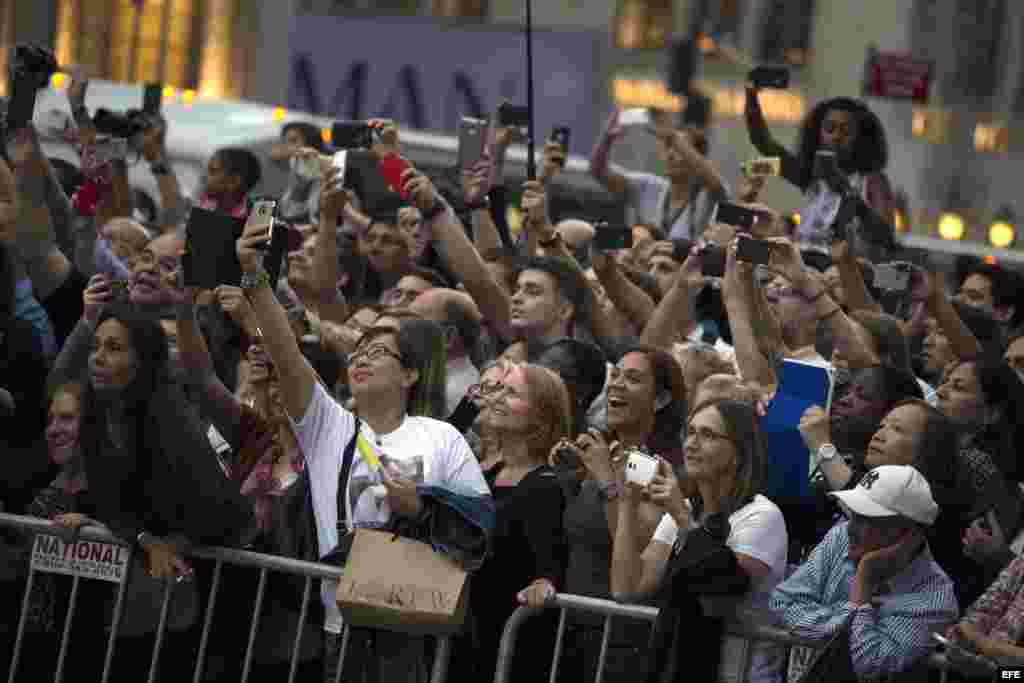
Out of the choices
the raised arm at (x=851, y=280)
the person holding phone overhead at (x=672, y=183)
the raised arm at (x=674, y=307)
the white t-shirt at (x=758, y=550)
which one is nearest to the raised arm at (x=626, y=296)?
the raised arm at (x=674, y=307)

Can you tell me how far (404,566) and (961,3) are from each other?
30.6 m

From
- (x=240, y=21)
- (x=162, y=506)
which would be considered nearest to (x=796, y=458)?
(x=162, y=506)

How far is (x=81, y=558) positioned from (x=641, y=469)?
198cm

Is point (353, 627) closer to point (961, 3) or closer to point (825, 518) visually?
point (825, 518)

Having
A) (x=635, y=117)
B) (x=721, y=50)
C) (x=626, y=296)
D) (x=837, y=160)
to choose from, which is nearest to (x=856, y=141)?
(x=837, y=160)

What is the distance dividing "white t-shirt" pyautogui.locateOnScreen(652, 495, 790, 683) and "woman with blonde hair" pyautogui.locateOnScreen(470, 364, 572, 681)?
374mm

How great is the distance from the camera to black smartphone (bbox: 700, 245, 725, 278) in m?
9.40

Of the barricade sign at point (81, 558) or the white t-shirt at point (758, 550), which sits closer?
the white t-shirt at point (758, 550)

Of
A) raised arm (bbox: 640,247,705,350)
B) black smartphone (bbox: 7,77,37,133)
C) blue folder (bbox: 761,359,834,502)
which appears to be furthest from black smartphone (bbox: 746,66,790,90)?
black smartphone (bbox: 7,77,37,133)

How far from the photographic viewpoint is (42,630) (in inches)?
320

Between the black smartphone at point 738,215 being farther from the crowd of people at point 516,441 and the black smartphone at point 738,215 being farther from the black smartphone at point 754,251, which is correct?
the black smartphone at point 754,251

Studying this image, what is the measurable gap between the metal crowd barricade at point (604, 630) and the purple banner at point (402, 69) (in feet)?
62.8

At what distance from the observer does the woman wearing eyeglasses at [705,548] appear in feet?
23.4

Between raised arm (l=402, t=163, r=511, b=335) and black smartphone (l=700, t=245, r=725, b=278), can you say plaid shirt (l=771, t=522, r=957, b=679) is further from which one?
raised arm (l=402, t=163, r=511, b=335)
